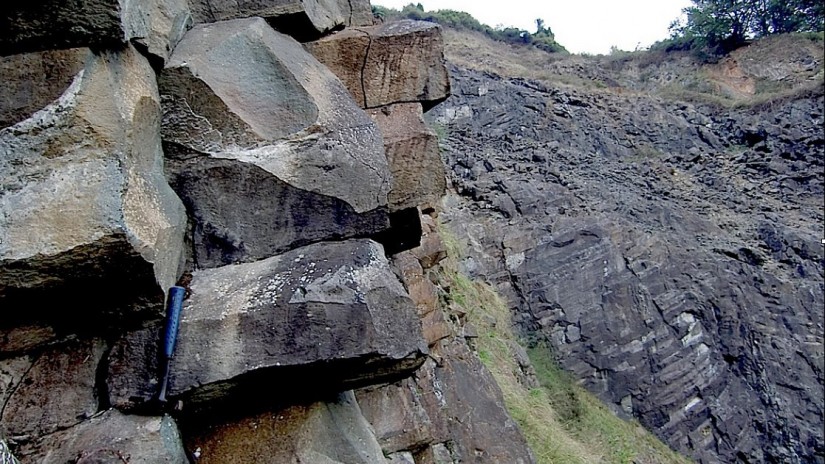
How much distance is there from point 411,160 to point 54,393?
77.7 inches

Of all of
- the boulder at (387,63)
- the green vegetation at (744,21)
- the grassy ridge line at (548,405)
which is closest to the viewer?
the boulder at (387,63)

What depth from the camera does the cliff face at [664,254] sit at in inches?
406

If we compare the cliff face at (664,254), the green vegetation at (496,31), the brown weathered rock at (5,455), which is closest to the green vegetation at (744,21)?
the green vegetation at (496,31)

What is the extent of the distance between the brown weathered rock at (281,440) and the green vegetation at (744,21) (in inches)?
1038

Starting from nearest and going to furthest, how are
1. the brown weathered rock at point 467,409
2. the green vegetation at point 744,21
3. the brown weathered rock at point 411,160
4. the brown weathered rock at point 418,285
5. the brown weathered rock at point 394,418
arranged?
1. the brown weathered rock at point 411,160
2. the brown weathered rock at point 394,418
3. the brown weathered rock at point 467,409
4. the brown weathered rock at point 418,285
5. the green vegetation at point 744,21

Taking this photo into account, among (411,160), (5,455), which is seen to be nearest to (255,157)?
(411,160)

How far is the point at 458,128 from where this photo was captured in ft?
55.0

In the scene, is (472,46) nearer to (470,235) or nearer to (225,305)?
(470,235)

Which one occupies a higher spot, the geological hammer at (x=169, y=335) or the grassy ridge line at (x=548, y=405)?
the geological hammer at (x=169, y=335)

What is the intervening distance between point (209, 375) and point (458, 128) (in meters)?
14.9

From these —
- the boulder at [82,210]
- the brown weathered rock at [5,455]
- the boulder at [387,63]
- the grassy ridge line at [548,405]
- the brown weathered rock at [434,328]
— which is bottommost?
the grassy ridge line at [548,405]

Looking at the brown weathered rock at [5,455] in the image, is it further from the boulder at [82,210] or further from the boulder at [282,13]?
the boulder at [282,13]

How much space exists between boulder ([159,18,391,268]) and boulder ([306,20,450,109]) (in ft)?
1.86

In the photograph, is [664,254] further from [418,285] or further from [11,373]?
[11,373]
